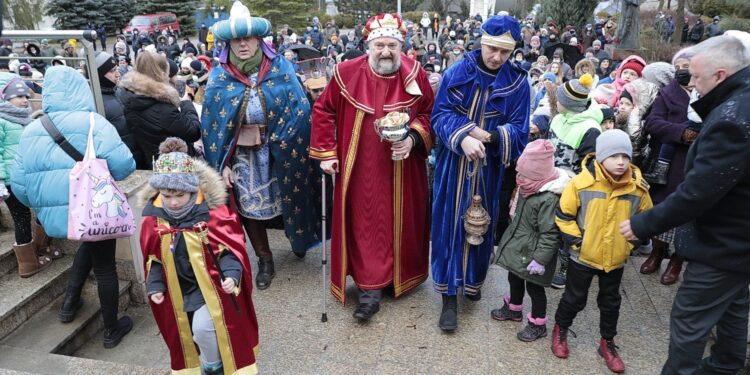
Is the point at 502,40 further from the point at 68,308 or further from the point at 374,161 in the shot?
the point at 68,308

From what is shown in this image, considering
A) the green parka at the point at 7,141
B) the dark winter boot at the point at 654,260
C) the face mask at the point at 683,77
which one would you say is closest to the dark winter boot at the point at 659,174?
the dark winter boot at the point at 654,260

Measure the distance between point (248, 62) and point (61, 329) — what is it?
240 centimetres

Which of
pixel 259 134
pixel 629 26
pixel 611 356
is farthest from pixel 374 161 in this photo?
pixel 629 26

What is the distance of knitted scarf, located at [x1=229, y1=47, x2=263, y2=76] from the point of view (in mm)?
4027

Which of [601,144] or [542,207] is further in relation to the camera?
[542,207]

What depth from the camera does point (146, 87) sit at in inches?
164

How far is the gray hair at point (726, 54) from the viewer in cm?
250

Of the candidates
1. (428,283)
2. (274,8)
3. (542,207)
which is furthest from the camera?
(274,8)

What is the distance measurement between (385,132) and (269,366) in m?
1.69

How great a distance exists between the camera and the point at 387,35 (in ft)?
11.8

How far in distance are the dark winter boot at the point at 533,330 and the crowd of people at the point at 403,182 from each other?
20 mm

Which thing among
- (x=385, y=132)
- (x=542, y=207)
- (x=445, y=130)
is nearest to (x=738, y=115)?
(x=542, y=207)

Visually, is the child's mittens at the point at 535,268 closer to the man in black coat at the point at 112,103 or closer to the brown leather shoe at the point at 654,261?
the brown leather shoe at the point at 654,261

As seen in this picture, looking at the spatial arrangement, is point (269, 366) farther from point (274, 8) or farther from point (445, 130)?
point (274, 8)
